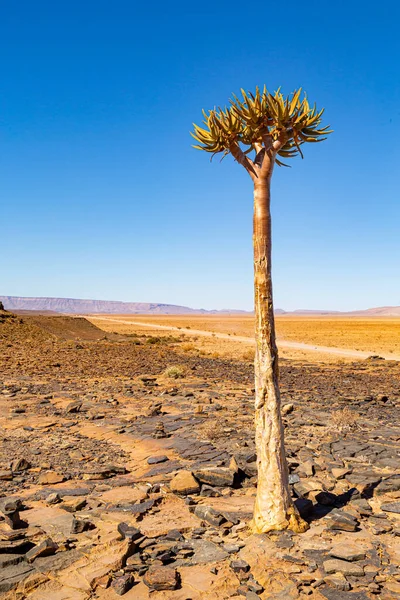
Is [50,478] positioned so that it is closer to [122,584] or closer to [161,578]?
[122,584]

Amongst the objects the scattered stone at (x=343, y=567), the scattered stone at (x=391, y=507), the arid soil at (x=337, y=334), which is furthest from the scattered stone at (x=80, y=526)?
the arid soil at (x=337, y=334)

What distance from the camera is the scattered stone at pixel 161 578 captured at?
16.9ft

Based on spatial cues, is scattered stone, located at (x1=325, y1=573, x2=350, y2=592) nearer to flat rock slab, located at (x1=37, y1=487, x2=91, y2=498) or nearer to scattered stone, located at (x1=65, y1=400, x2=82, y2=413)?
flat rock slab, located at (x1=37, y1=487, x2=91, y2=498)

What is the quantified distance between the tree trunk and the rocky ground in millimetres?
362

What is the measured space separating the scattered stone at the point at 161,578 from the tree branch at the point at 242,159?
503 cm

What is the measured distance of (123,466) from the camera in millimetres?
9492

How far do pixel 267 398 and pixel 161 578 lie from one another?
251 centimetres

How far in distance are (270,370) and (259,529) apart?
2.12m

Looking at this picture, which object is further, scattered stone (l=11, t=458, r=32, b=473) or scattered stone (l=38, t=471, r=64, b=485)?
scattered stone (l=11, t=458, r=32, b=473)

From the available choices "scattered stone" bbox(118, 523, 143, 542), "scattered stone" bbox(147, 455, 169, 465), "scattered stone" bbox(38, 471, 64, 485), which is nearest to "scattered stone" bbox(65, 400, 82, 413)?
"scattered stone" bbox(147, 455, 169, 465)

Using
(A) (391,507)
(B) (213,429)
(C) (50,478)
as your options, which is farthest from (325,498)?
(C) (50,478)

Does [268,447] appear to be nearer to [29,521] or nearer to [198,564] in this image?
[198,564]

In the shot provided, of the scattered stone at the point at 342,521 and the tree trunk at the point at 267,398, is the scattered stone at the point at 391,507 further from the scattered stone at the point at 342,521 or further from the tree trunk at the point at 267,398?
the tree trunk at the point at 267,398

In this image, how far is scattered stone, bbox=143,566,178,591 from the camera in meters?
5.14
